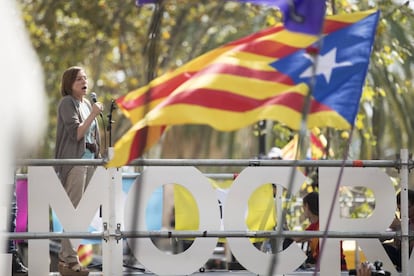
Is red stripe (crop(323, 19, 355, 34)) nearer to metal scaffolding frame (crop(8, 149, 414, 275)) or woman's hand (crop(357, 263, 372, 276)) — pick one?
metal scaffolding frame (crop(8, 149, 414, 275))

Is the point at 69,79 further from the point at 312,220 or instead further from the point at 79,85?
the point at 312,220

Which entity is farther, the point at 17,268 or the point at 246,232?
the point at 17,268

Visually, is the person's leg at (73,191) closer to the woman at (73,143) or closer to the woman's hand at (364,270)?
the woman at (73,143)

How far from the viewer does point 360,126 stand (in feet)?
50.9

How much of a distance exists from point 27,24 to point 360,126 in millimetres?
10232

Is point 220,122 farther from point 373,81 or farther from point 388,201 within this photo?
point 373,81

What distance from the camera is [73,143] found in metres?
10.3

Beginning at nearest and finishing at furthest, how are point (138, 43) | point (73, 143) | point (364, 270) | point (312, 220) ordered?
point (364, 270) → point (73, 143) → point (312, 220) → point (138, 43)

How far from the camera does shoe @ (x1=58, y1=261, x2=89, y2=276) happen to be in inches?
402

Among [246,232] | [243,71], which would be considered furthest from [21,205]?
Result: [243,71]

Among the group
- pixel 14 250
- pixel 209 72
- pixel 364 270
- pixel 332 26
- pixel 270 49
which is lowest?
pixel 364 270

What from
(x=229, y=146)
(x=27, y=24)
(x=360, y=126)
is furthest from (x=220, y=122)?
(x=229, y=146)

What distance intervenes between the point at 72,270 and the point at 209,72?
237cm

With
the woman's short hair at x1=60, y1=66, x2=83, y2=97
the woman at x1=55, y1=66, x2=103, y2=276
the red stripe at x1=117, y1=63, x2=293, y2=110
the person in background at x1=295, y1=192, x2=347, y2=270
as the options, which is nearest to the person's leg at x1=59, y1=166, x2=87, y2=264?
the woman at x1=55, y1=66, x2=103, y2=276
